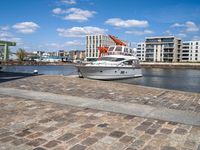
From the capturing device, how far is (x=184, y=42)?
134000mm

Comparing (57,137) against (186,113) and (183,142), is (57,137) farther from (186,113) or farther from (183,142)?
(186,113)

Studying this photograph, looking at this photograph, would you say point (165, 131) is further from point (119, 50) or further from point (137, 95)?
point (119, 50)

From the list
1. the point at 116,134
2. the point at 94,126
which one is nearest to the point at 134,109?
the point at 94,126

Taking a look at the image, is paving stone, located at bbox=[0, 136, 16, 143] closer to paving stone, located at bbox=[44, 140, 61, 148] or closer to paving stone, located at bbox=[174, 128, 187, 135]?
paving stone, located at bbox=[44, 140, 61, 148]

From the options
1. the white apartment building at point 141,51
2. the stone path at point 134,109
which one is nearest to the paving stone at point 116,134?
the stone path at point 134,109

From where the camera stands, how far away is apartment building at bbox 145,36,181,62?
12450cm

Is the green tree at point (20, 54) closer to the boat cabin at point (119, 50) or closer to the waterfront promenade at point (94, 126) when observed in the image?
the boat cabin at point (119, 50)

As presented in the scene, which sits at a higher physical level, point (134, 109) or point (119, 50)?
point (119, 50)

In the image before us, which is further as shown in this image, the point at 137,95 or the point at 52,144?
the point at 137,95

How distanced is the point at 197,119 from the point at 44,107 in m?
4.13

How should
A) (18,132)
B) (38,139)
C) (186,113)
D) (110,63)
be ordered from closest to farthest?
(38,139)
(18,132)
(186,113)
(110,63)

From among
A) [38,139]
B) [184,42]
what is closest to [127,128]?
[38,139]

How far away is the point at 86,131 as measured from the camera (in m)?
4.70

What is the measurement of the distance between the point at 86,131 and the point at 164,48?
128 meters
